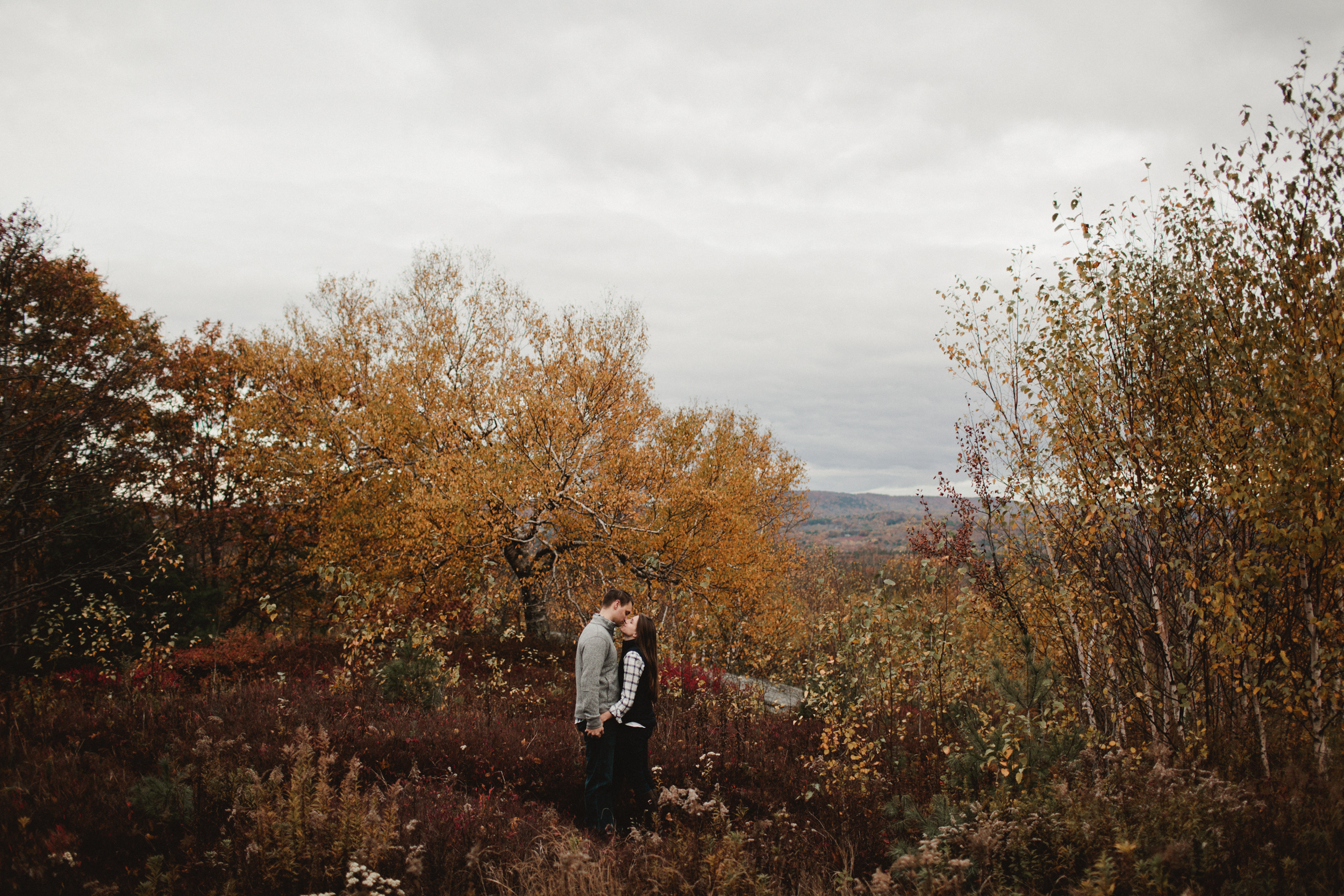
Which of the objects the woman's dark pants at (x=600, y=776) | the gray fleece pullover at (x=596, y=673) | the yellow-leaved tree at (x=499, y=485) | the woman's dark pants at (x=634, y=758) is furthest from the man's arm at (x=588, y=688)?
the yellow-leaved tree at (x=499, y=485)

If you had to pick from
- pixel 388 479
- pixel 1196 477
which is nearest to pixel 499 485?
pixel 388 479

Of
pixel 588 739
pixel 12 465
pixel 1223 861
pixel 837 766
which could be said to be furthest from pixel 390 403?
pixel 1223 861

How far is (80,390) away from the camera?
7.41 meters

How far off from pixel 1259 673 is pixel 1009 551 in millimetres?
2065

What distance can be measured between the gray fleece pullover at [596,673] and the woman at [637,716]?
0.34 feet

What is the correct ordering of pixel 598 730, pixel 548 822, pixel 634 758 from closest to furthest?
pixel 548 822 → pixel 598 730 → pixel 634 758

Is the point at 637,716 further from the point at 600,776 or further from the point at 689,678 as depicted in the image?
the point at 689,678

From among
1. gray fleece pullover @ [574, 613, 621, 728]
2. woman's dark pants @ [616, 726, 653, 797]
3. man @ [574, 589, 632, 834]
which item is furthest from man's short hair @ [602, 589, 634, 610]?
woman's dark pants @ [616, 726, 653, 797]

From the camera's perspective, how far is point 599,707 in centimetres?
513

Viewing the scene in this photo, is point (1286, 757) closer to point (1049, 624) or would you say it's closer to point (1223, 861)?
point (1049, 624)

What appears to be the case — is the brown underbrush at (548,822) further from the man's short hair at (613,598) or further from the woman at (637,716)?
the man's short hair at (613,598)

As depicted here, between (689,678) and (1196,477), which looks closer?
(1196,477)

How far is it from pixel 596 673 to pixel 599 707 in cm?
25

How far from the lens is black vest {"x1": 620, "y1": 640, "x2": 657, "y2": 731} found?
206 inches
